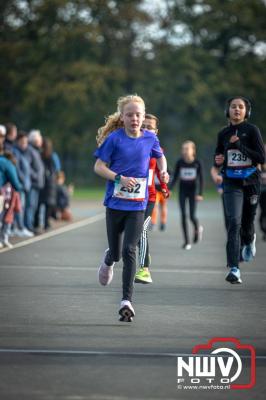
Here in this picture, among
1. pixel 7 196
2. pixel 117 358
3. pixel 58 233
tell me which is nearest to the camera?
pixel 117 358

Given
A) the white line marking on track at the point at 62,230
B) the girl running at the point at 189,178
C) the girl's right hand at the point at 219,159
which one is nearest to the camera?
the girl's right hand at the point at 219,159

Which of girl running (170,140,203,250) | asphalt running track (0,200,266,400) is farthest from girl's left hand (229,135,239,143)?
girl running (170,140,203,250)

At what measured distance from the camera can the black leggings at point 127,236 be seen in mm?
9008

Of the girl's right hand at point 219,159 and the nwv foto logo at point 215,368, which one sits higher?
the girl's right hand at point 219,159

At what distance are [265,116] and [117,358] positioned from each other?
199 feet

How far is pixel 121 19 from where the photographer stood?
6425cm

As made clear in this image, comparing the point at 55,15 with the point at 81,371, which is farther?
the point at 55,15

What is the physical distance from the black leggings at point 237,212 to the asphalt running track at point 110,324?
16.7 inches

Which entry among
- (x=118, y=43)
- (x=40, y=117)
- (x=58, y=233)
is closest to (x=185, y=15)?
(x=118, y=43)

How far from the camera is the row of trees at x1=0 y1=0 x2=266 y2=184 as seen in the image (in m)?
63.9

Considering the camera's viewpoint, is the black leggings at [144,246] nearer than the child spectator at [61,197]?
Yes

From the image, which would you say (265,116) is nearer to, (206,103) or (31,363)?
(206,103)

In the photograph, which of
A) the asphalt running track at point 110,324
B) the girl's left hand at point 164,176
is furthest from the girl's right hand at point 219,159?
the girl's left hand at point 164,176

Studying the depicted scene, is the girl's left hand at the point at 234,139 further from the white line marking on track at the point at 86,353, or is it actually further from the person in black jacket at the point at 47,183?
the person in black jacket at the point at 47,183
